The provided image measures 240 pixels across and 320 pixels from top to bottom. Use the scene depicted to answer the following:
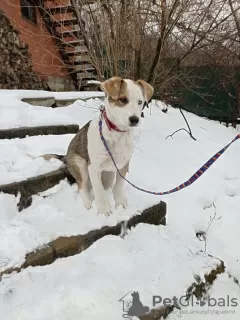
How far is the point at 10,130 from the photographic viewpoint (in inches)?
149

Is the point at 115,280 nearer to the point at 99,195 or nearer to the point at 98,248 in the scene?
the point at 98,248

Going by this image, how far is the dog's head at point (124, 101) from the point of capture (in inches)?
93.2

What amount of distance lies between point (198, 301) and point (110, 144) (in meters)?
1.45

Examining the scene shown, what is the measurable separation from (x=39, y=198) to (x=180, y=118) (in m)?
6.74

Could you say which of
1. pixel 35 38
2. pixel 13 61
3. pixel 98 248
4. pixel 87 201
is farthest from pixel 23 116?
pixel 35 38

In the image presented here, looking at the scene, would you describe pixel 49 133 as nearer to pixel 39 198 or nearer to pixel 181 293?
pixel 39 198

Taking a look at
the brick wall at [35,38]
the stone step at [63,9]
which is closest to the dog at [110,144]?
the stone step at [63,9]

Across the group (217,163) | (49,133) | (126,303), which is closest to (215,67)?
(217,163)

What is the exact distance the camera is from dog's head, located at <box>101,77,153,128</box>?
2.37 meters

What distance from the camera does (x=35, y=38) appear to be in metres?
9.38

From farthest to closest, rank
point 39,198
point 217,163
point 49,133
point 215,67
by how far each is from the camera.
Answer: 1. point 215,67
2. point 217,163
3. point 49,133
4. point 39,198

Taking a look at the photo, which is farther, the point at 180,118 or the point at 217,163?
the point at 180,118

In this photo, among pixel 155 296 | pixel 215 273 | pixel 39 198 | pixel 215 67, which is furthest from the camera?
pixel 215 67

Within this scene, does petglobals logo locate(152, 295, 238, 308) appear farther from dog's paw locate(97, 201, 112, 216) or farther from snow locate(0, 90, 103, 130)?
snow locate(0, 90, 103, 130)
